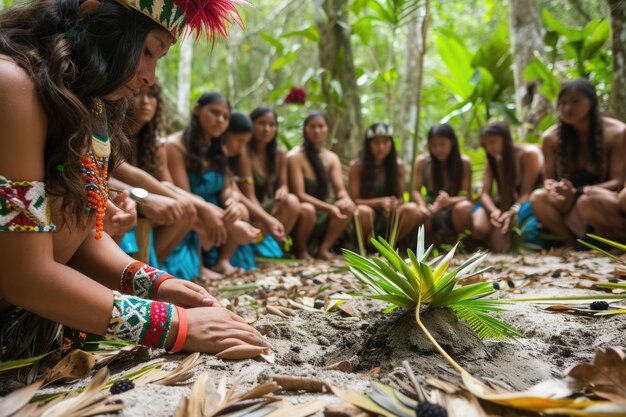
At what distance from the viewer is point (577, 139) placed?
12.7 feet

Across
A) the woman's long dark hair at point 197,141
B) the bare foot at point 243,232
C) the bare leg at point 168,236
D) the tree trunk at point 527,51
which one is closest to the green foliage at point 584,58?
the tree trunk at point 527,51

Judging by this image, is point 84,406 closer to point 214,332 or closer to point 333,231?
point 214,332

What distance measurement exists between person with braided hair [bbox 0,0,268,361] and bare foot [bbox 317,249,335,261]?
2865 mm

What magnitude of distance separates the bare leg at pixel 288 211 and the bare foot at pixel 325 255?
332mm

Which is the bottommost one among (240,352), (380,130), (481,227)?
(240,352)

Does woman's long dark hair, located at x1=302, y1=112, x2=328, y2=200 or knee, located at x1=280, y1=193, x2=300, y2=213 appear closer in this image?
knee, located at x1=280, y1=193, x2=300, y2=213

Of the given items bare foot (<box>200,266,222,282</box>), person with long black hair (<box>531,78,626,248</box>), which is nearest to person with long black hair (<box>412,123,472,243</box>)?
person with long black hair (<box>531,78,626,248</box>)

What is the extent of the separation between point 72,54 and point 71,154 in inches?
8.9

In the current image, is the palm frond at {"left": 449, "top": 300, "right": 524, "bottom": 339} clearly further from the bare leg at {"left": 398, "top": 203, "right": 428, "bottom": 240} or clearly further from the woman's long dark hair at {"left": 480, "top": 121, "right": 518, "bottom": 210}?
the woman's long dark hair at {"left": 480, "top": 121, "right": 518, "bottom": 210}

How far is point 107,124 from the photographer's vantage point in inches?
54.1

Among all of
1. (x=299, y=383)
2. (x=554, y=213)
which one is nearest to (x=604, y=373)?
(x=299, y=383)

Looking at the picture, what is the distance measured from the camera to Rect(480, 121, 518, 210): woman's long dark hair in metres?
4.43

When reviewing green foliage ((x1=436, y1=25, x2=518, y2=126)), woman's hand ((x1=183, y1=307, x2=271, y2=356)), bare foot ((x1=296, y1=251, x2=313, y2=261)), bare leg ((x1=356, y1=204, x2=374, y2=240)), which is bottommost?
bare foot ((x1=296, y1=251, x2=313, y2=261))

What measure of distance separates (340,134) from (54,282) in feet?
15.5
